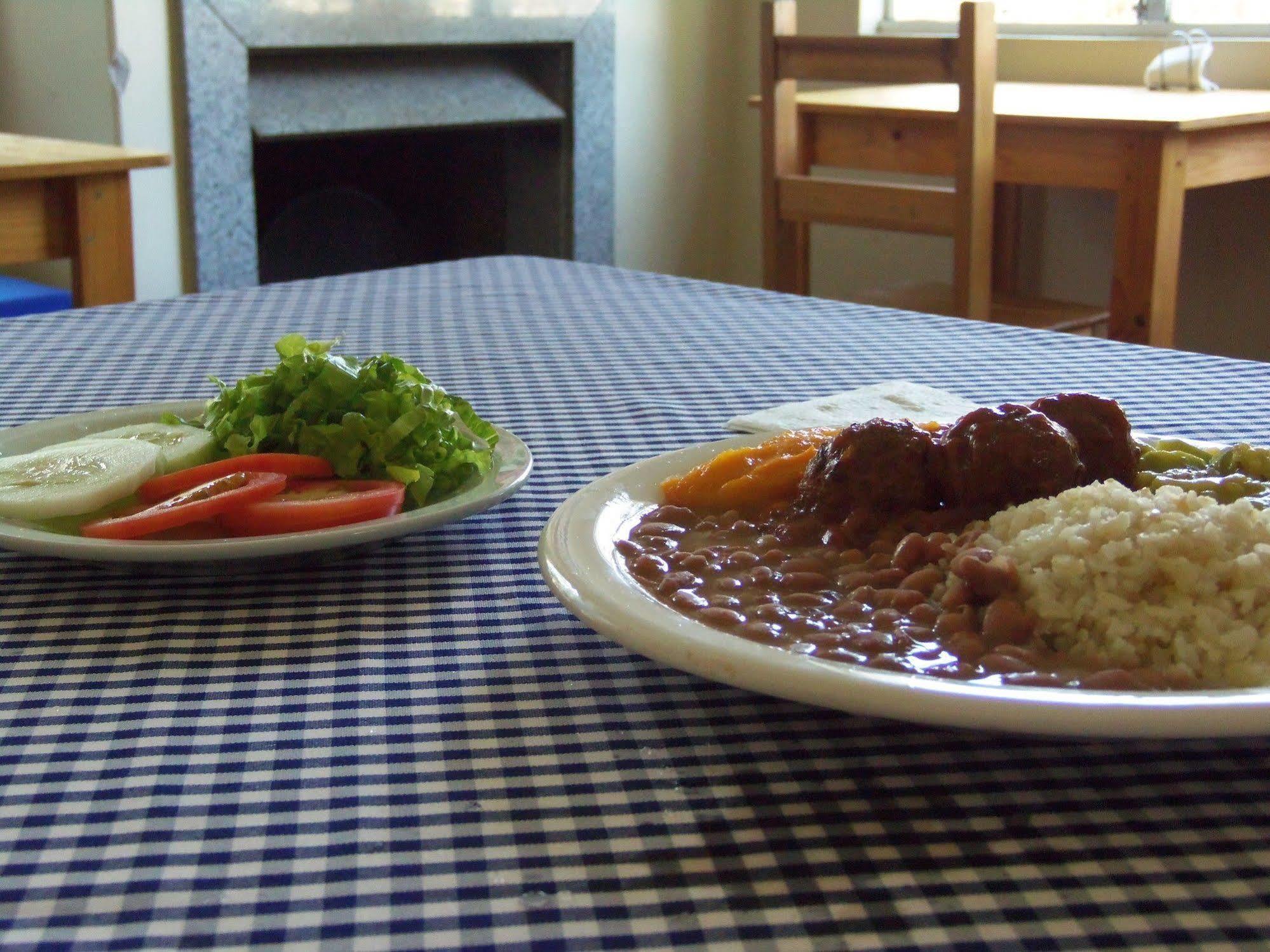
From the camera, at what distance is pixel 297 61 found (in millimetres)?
3754

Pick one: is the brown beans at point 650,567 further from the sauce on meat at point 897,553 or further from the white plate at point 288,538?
the white plate at point 288,538

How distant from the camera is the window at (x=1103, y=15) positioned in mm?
3451

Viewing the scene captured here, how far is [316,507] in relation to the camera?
2.68ft

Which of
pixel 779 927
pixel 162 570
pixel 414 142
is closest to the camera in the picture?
pixel 779 927

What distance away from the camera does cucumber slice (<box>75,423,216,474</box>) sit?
34.5 inches

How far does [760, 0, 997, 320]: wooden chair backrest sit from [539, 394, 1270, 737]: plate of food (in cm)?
181

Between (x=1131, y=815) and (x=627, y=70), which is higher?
(x=627, y=70)

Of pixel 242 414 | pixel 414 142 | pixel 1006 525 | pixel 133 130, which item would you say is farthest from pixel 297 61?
pixel 1006 525

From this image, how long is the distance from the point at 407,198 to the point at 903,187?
2602 mm

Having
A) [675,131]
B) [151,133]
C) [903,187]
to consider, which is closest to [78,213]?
[151,133]

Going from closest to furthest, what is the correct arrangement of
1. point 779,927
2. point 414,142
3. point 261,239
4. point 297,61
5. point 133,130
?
point 779,927, point 133,130, point 297,61, point 261,239, point 414,142

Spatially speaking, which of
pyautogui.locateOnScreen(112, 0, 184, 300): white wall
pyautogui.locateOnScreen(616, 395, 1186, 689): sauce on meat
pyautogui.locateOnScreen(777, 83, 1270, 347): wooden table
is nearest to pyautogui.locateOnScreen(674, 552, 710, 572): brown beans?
pyautogui.locateOnScreen(616, 395, 1186, 689): sauce on meat

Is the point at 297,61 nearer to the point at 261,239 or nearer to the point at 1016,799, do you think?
the point at 261,239

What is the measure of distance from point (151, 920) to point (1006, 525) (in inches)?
17.1
